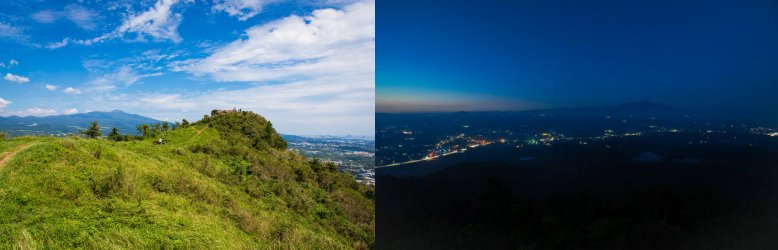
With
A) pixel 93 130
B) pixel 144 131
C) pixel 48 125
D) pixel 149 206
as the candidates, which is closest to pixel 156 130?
pixel 144 131

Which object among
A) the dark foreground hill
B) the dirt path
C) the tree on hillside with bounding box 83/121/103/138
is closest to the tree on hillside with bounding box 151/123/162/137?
the tree on hillside with bounding box 83/121/103/138

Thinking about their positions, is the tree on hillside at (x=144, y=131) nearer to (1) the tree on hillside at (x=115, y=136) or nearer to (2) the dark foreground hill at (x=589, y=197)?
(1) the tree on hillside at (x=115, y=136)

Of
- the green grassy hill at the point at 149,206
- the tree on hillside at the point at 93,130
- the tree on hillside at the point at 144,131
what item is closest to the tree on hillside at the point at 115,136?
the tree on hillside at the point at 93,130

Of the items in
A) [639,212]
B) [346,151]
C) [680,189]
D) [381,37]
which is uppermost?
[381,37]

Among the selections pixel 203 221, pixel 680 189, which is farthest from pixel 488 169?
pixel 203 221

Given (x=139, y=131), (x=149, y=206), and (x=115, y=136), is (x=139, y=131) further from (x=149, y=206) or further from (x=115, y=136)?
(x=149, y=206)

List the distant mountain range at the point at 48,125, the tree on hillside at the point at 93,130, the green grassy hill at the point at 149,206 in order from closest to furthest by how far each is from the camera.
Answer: the green grassy hill at the point at 149,206, the tree on hillside at the point at 93,130, the distant mountain range at the point at 48,125

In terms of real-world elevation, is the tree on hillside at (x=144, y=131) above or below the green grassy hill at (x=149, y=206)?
above

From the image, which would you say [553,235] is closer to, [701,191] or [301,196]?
[701,191]
